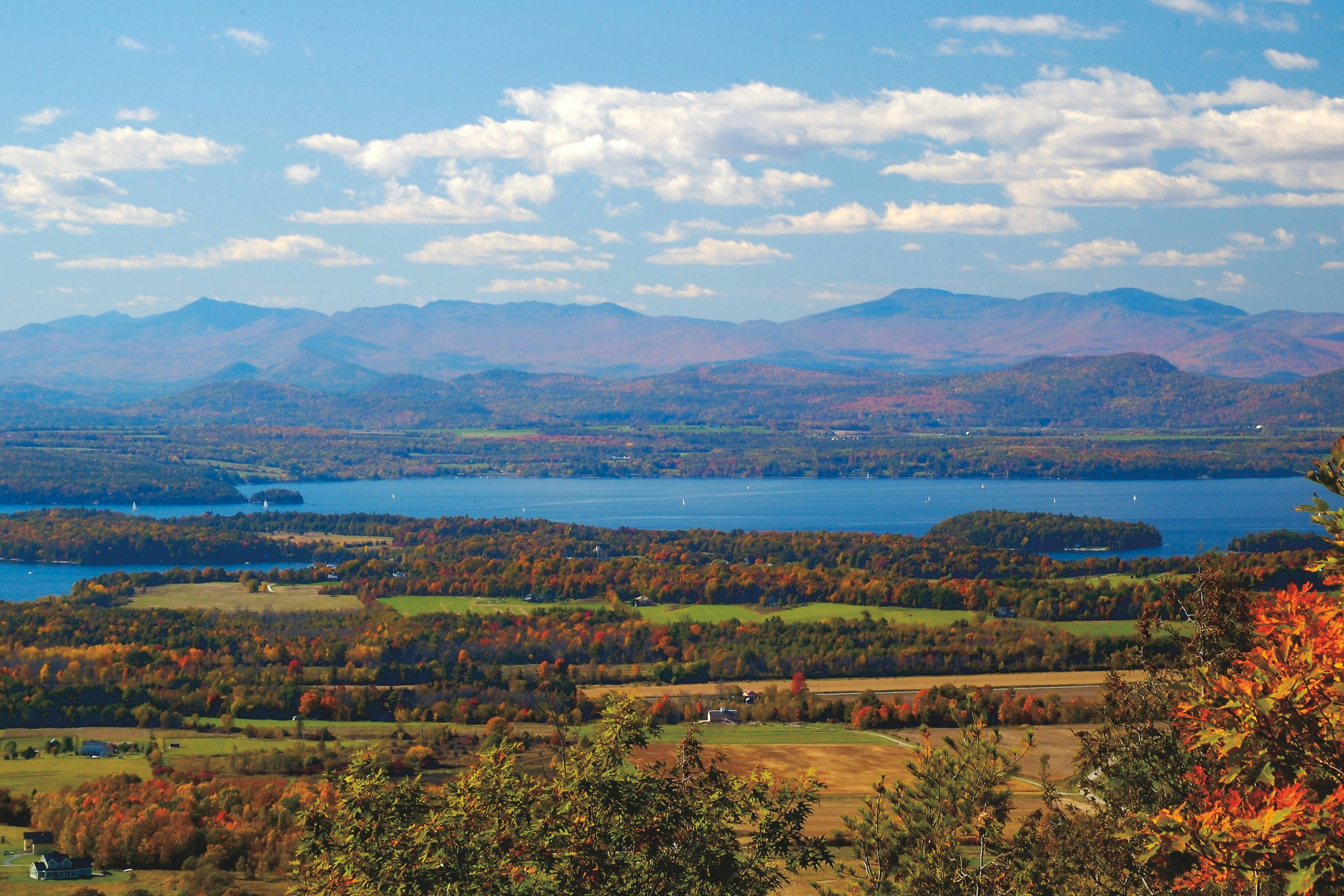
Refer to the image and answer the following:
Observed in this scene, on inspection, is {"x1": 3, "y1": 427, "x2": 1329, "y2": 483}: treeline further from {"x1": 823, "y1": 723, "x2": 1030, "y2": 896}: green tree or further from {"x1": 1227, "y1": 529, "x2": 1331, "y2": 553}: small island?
{"x1": 823, "y1": 723, "x2": 1030, "y2": 896}: green tree

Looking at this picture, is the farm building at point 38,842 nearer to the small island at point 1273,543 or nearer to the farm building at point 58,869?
the farm building at point 58,869

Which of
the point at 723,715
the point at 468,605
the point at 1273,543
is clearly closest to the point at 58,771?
the point at 723,715

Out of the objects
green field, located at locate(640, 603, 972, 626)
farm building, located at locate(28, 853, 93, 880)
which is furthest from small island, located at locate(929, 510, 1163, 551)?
farm building, located at locate(28, 853, 93, 880)

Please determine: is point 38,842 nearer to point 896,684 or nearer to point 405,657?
point 405,657

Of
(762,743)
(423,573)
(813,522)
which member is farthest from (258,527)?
(762,743)

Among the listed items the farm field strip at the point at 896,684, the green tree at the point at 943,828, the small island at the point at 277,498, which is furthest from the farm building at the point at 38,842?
the small island at the point at 277,498

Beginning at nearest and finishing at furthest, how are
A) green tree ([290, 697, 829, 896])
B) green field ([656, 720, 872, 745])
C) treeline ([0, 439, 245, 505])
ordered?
green tree ([290, 697, 829, 896]), green field ([656, 720, 872, 745]), treeline ([0, 439, 245, 505])

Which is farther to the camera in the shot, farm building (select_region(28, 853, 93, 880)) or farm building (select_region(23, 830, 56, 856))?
farm building (select_region(23, 830, 56, 856))
